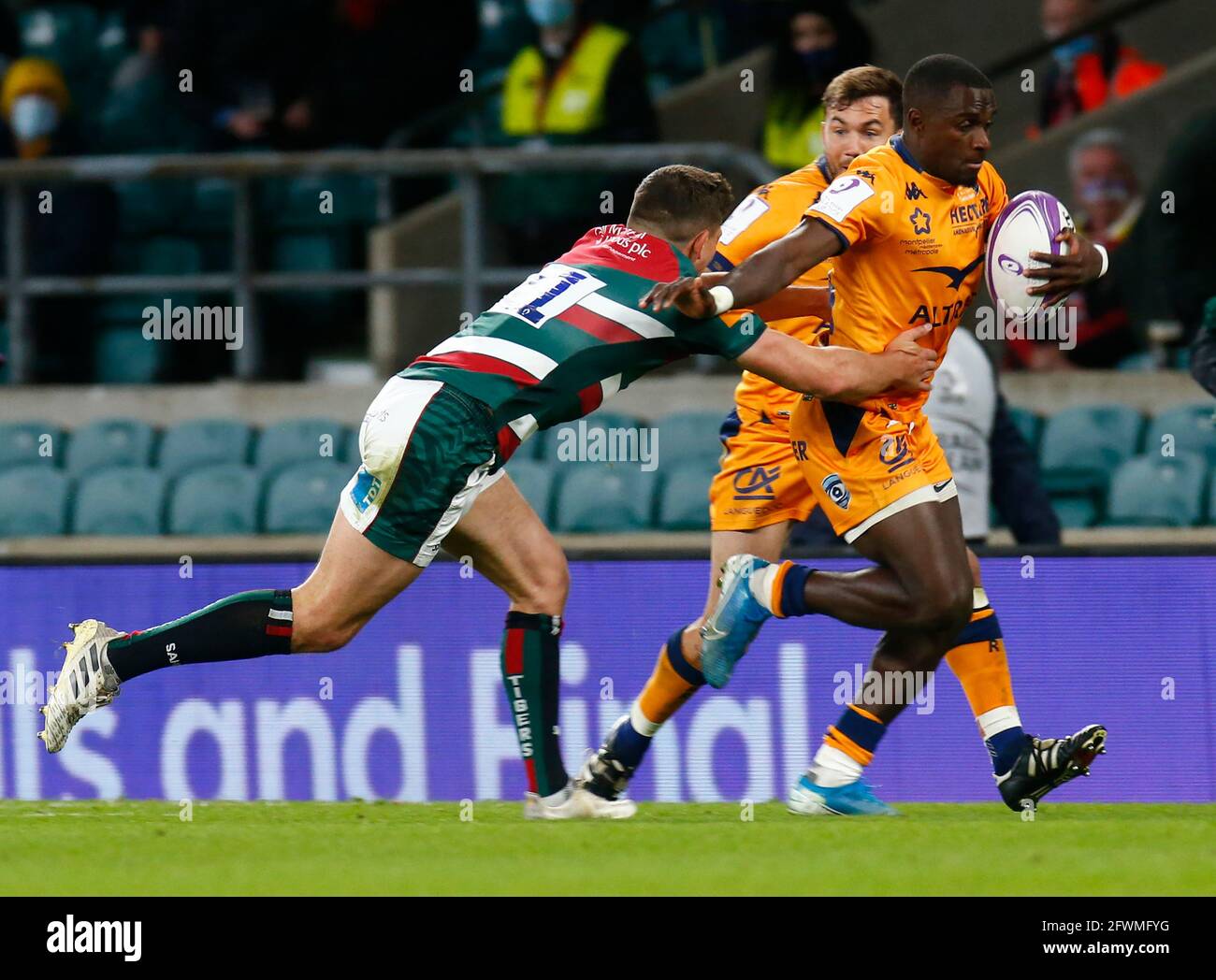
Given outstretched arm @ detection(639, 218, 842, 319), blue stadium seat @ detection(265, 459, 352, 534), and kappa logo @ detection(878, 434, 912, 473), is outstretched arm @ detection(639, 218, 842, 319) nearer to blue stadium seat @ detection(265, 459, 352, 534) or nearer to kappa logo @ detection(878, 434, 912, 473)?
kappa logo @ detection(878, 434, 912, 473)

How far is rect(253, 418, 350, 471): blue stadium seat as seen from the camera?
34.5ft

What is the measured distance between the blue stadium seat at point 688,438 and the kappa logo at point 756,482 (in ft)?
9.51

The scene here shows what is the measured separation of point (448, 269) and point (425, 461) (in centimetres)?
568

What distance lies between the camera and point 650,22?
12.8m

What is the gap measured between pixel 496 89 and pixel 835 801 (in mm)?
6524

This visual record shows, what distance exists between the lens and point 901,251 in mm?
6352

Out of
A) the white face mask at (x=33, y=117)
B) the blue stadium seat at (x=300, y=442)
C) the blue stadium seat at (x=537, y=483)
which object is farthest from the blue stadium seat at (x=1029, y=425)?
the white face mask at (x=33, y=117)

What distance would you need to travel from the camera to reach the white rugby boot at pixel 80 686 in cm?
646

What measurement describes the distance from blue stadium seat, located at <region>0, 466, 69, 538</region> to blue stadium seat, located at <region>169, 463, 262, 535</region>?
1.84 feet

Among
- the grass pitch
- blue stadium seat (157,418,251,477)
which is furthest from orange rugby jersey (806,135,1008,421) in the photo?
blue stadium seat (157,418,251,477)
